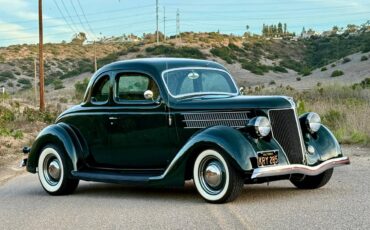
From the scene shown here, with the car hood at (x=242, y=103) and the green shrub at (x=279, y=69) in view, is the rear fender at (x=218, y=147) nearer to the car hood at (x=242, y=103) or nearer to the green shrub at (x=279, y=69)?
the car hood at (x=242, y=103)

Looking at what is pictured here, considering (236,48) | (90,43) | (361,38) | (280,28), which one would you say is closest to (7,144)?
(236,48)

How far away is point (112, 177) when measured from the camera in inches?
418

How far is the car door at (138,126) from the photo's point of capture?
10.2 m

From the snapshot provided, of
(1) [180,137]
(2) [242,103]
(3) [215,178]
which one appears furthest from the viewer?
(1) [180,137]

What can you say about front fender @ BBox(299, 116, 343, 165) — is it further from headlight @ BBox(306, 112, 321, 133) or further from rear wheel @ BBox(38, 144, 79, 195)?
rear wheel @ BBox(38, 144, 79, 195)

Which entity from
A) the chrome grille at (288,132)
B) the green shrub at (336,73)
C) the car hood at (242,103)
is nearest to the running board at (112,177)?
the car hood at (242,103)

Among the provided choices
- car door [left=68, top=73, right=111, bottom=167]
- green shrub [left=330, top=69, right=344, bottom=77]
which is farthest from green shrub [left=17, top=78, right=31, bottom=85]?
car door [left=68, top=73, right=111, bottom=167]

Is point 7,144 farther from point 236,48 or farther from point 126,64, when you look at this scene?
point 236,48

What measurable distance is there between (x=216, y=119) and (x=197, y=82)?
4.14 feet

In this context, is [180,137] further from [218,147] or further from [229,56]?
[229,56]

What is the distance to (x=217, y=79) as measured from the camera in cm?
1125

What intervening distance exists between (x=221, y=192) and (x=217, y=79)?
A: 255 cm

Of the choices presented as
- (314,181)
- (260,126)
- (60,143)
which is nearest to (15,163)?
(60,143)

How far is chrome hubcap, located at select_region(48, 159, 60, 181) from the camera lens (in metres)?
11.5
